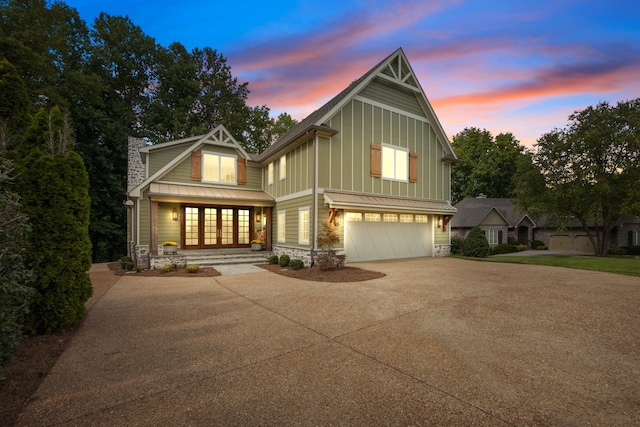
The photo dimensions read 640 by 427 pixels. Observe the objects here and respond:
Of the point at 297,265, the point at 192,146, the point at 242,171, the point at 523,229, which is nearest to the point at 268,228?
the point at 242,171

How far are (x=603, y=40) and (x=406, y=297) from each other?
44.6ft

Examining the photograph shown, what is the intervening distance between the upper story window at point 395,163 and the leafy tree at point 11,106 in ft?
40.8

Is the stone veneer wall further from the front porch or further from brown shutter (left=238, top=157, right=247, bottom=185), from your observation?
brown shutter (left=238, top=157, right=247, bottom=185)

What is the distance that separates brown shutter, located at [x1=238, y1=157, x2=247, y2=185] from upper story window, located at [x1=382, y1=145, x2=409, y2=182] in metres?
7.92

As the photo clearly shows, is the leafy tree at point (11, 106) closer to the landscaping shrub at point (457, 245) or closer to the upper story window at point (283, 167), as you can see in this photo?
the upper story window at point (283, 167)

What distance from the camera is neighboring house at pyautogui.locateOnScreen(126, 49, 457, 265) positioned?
1255cm

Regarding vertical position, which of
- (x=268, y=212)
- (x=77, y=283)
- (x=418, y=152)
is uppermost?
(x=418, y=152)

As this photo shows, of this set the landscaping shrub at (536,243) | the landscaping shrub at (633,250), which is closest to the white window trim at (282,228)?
the landscaping shrub at (536,243)

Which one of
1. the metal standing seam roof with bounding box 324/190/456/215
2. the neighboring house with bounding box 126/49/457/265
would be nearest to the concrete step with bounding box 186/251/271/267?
the neighboring house with bounding box 126/49/457/265

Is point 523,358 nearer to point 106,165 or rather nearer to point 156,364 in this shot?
point 156,364

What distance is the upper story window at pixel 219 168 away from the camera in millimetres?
15289

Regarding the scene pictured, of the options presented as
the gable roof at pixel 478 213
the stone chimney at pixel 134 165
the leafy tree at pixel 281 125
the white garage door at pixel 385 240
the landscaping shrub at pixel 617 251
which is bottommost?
the landscaping shrub at pixel 617 251

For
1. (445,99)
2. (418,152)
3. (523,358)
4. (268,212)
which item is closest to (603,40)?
(445,99)

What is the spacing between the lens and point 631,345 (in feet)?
13.1
